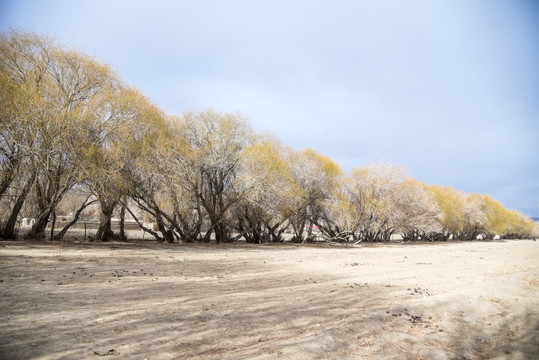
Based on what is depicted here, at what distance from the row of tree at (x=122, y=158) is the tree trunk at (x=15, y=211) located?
0.20ft

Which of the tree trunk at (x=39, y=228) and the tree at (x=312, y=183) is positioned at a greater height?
the tree at (x=312, y=183)

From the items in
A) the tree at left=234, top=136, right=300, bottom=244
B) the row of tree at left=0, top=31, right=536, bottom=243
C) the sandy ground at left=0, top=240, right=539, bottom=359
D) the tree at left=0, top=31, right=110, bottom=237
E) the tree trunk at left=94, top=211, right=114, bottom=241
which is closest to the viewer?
the sandy ground at left=0, top=240, right=539, bottom=359

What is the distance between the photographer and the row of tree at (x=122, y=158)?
1559cm

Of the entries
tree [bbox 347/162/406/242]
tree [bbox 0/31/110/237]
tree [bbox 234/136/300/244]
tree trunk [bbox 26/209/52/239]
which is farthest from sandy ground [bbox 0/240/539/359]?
tree [bbox 347/162/406/242]

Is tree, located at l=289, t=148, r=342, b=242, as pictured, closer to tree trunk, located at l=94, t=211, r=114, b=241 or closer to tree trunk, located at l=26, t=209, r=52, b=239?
tree trunk, located at l=94, t=211, r=114, b=241

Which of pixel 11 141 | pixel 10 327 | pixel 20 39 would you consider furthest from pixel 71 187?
pixel 10 327

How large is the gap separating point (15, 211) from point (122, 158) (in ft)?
21.7

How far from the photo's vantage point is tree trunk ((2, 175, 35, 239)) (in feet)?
53.7

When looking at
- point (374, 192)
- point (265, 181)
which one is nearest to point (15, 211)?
point (265, 181)

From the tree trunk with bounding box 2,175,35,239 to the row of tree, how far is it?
61 millimetres

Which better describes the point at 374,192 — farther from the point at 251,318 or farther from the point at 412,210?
the point at 251,318

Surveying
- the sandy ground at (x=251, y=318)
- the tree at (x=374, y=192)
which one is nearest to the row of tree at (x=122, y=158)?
the tree at (x=374, y=192)

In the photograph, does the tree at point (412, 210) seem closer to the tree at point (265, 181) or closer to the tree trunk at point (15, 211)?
the tree at point (265, 181)

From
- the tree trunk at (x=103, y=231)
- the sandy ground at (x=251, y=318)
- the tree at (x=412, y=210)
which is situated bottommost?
the sandy ground at (x=251, y=318)
